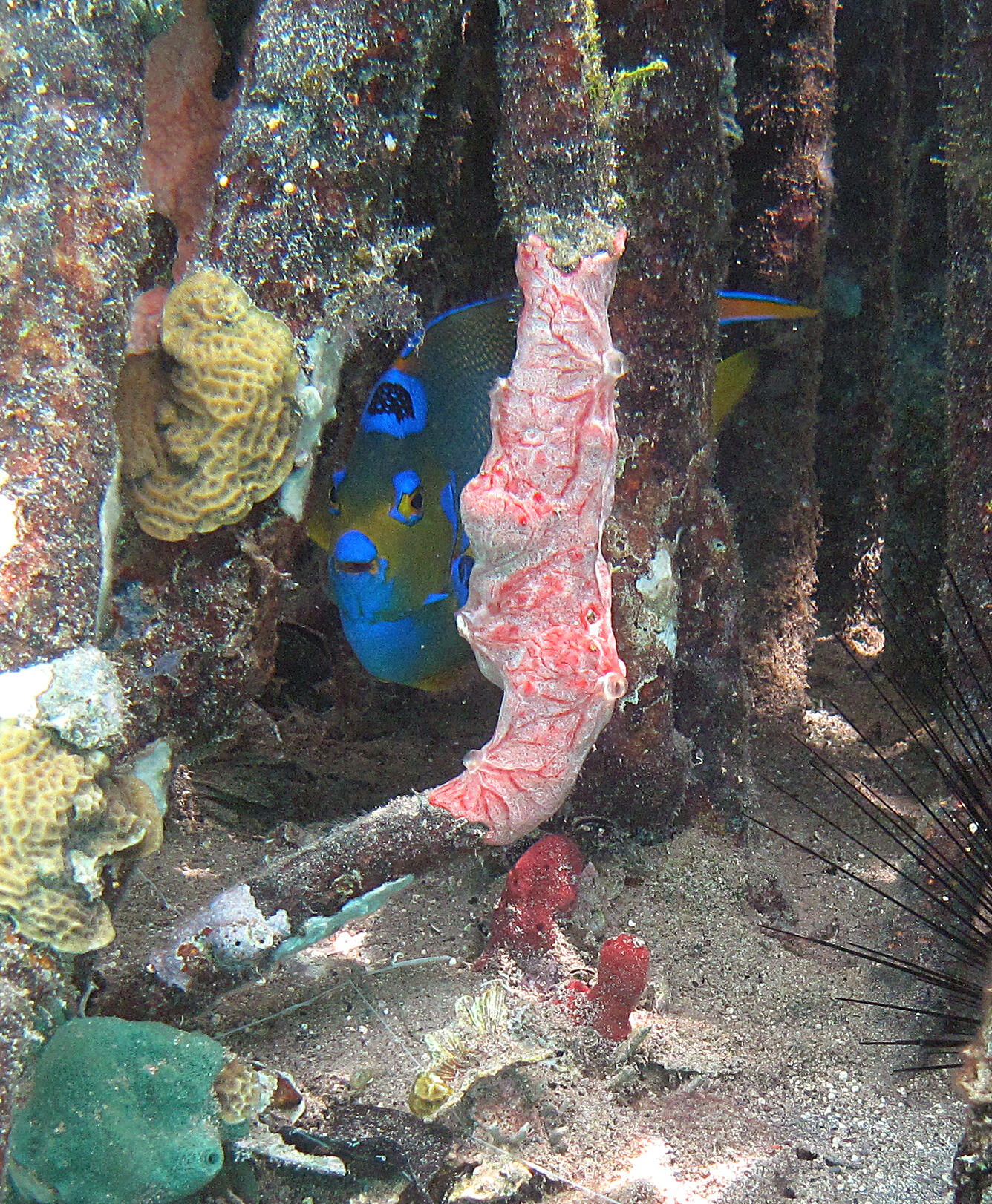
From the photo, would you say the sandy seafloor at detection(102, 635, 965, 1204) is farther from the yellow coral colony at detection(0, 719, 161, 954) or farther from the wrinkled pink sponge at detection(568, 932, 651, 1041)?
the yellow coral colony at detection(0, 719, 161, 954)

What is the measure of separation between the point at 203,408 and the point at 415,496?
80 centimetres

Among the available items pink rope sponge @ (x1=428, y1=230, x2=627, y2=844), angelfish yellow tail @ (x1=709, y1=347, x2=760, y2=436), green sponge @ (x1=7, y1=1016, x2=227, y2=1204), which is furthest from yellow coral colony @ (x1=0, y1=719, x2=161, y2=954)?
angelfish yellow tail @ (x1=709, y1=347, x2=760, y2=436)

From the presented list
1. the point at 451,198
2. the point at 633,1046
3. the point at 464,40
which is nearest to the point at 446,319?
the point at 451,198

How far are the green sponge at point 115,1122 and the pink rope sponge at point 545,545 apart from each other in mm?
803

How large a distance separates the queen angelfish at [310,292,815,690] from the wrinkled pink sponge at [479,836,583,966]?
0.72m

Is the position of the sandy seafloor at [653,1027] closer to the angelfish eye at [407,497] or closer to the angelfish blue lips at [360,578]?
the angelfish blue lips at [360,578]

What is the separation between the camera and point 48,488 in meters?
1.70

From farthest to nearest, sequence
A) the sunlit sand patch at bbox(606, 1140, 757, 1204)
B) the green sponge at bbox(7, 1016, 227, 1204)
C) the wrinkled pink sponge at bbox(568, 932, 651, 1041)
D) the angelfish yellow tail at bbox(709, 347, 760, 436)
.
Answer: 1. the angelfish yellow tail at bbox(709, 347, 760, 436)
2. the wrinkled pink sponge at bbox(568, 932, 651, 1041)
3. the sunlit sand patch at bbox(606, 1140, 757, 1204)
4. the green sponge at bbox(7, 1016, 227, 1204)

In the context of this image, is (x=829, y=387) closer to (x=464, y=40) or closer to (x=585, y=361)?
(x=464, y=40)

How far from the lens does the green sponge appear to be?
65.0 inches

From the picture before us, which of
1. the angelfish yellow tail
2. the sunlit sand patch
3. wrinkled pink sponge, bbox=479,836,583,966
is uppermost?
the angelfish yellow tail

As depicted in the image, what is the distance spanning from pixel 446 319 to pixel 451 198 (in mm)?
700

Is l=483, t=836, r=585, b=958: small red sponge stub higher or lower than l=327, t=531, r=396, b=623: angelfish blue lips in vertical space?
lower

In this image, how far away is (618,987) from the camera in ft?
7.14
